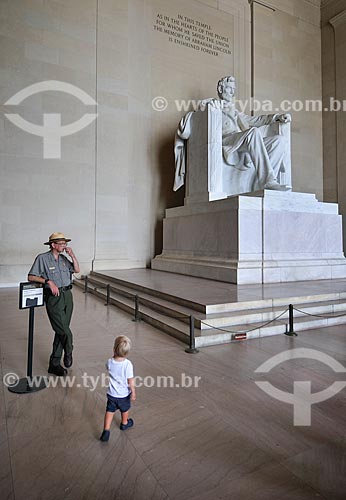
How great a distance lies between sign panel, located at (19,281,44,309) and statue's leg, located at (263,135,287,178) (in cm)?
600

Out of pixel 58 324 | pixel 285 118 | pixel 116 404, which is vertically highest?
pixel 285 118

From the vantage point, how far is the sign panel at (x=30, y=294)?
8.21 feet

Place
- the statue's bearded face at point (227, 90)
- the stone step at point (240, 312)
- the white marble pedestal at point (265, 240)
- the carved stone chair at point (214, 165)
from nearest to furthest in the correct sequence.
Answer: the stone step at point (240, 312) → the white marble pedestal at point (265, 240) → the carved stone chair at point (214, 165) → the statue's bearded face at point (227, 90)

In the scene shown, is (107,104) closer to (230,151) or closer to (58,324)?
(230,151)

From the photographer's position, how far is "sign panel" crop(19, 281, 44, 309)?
250cm

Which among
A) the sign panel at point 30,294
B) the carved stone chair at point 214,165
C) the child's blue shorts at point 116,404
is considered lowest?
the child's blue shorts at point 116,404

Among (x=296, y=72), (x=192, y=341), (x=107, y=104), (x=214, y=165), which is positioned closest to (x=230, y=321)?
(x=192, y=341)

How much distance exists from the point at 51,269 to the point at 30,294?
31 cm

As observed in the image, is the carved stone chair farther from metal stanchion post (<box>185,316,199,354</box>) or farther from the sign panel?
the sign panel

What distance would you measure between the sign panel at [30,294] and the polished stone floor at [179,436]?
23.3 inches

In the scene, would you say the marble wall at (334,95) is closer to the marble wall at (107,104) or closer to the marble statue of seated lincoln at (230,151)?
the marble wall at (107,104)

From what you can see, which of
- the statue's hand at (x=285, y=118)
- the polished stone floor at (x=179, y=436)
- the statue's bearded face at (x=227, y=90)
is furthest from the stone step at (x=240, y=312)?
the statue's bearded face at (x=227, y=90)

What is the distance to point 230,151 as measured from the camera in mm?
7316

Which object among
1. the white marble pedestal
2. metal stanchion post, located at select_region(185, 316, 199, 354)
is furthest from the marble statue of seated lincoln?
metal stanchion post, located at select_region(185, 316, 199, 354)
